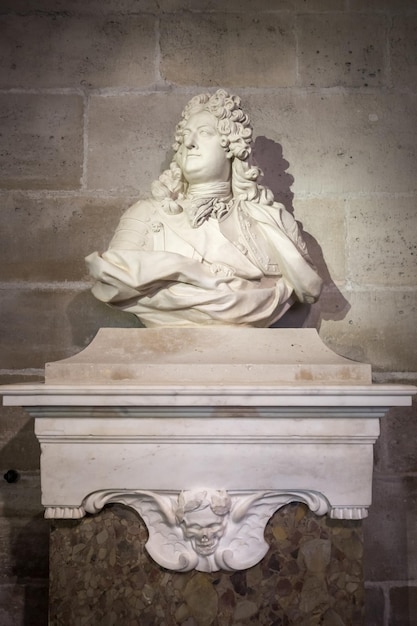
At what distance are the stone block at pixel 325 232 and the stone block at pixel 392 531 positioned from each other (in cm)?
91

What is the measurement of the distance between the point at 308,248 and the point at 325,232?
104mm

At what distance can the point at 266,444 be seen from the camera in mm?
2119

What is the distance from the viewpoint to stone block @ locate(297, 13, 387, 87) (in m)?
3.20

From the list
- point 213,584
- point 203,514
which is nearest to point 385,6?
point 203,514

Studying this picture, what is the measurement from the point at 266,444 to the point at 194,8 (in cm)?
213

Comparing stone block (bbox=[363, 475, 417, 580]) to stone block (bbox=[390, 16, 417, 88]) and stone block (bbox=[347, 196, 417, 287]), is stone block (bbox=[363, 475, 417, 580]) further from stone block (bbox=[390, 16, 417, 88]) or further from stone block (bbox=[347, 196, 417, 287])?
stone block (bbox=[390, 16, 417, 88])

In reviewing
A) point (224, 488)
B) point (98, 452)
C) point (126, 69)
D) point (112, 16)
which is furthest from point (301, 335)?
point (112, 16)

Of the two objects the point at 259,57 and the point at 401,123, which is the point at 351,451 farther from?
the point at 259,57

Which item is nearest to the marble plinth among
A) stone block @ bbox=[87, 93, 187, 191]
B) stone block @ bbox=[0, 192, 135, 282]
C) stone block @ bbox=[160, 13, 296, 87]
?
stone block @ bbox=[0, 192, 135, 282]

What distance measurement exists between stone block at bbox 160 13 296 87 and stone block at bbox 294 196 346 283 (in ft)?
1.92

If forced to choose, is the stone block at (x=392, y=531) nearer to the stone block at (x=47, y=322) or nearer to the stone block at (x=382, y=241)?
the stone block at (x=382, y=241)

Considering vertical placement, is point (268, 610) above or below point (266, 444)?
below

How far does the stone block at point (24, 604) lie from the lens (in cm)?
284

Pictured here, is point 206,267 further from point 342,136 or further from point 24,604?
point 24,604
